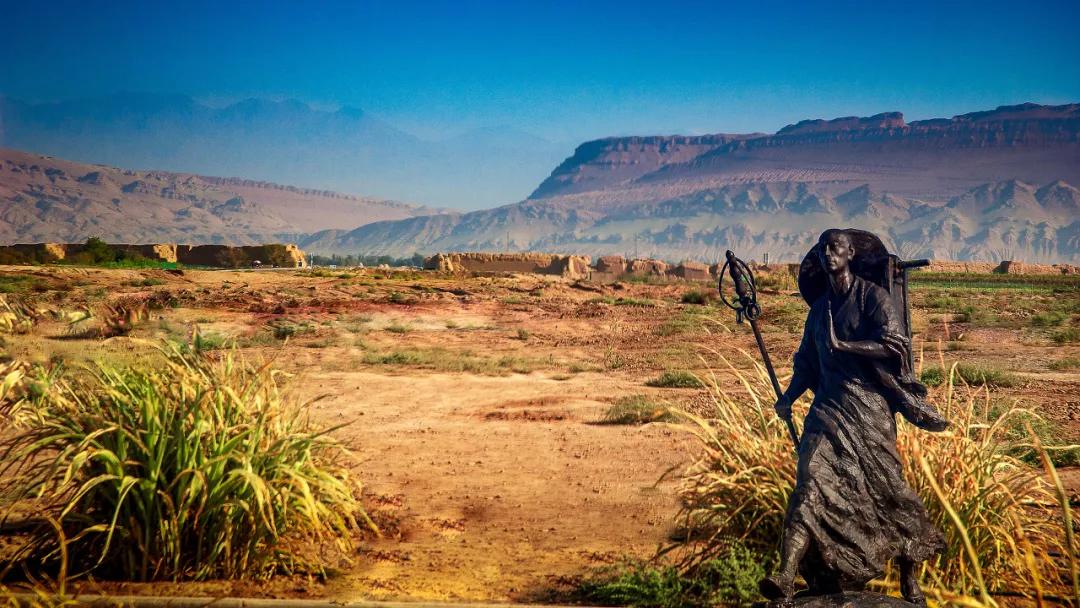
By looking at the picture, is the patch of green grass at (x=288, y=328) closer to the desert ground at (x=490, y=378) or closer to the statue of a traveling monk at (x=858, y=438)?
the desert ground at (x=490, y=378)

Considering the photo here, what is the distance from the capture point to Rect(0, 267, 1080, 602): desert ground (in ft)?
20.2

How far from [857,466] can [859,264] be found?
1.04 metres

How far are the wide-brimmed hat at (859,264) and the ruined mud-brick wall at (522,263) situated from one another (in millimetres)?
47339

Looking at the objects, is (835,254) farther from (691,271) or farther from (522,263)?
(691,271)

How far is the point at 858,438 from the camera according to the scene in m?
4.23

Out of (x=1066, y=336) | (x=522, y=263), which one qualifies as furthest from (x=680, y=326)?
(x=522, y=263)

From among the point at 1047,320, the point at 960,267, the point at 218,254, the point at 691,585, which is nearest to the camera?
the point at 691,585

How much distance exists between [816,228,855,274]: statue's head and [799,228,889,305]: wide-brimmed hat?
3 centimetres

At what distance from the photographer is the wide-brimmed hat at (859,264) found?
14.1 feet

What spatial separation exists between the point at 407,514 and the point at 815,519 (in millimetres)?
3978

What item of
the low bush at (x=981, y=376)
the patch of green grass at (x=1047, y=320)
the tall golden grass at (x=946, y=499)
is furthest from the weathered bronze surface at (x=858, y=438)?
the patch of green grass at (x=1047, y=320)

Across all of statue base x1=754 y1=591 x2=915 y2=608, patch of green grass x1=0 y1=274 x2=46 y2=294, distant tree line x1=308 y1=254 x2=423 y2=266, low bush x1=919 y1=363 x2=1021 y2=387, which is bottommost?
distant tree line x1=308 y1=254 x2=423 y2=266

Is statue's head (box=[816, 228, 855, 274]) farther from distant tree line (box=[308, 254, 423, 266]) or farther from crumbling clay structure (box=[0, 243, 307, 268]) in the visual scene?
distant tree line (box=[308, 254, 423, 266])

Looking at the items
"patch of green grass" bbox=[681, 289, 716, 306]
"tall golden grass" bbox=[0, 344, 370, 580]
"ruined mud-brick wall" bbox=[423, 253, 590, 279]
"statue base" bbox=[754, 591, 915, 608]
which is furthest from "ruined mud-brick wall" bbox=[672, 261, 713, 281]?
"statue base" bbox=[754, 591, 915, 608]
